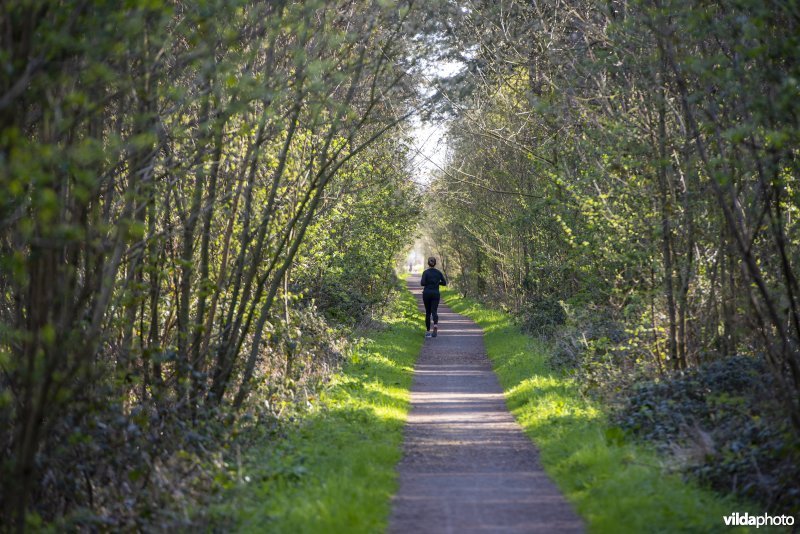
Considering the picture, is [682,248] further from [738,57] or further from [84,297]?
[84,297]

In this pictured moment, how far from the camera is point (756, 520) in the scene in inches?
288

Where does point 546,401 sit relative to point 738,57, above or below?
below

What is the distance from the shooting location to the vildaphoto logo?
718cm

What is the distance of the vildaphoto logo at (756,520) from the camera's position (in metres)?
7.18

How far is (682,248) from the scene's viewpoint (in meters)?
13.7

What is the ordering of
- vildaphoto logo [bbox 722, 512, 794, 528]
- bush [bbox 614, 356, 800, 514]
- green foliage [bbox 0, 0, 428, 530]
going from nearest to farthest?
1. green foliage [bbox 0, 0, 428, 530]
2. vildaphoto logo [bbox 722, 512, 794, 528]
3. bush [bbox 614, 356, 800, 514]

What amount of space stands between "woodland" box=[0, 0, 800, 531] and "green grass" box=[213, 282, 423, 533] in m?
0.43

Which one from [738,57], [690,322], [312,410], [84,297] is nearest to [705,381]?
[690,322]

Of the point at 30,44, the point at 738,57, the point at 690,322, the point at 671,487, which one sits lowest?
the point at 671,487

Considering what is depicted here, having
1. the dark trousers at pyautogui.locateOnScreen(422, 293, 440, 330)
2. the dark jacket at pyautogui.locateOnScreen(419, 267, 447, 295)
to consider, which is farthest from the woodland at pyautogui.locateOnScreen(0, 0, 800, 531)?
the dark trousers at pyautogui.locateOnScreen(422, 293, 440, 330)

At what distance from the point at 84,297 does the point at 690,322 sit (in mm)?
8625

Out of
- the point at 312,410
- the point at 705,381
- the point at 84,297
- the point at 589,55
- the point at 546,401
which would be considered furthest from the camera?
the point at 589,55

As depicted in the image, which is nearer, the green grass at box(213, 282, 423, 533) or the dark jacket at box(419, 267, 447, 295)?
the green grass at box(213, 282, 423, 533)

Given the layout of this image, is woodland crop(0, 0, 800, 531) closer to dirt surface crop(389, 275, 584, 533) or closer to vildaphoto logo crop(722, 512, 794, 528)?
vildaphoto logo crop(722, 512, 794, 528)
